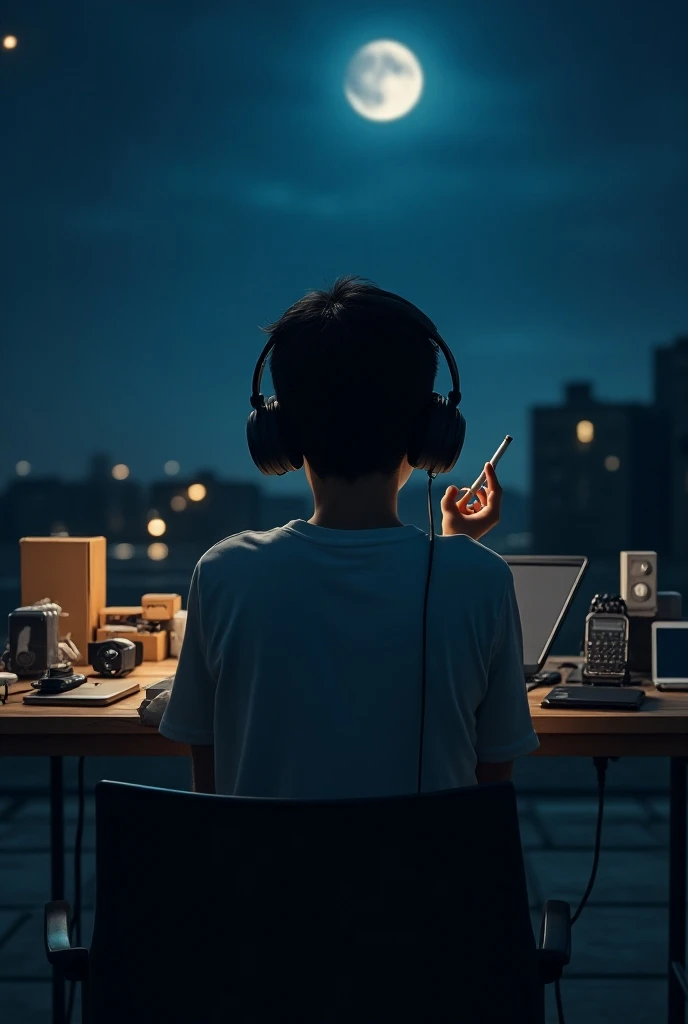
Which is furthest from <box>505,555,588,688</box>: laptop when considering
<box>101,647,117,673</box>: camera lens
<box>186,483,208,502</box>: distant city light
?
<box>101,647,117,673</box>: camera lens

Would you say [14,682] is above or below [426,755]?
below

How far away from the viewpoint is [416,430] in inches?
39.6

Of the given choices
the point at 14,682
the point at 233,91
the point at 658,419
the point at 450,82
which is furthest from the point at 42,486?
the point at 14,682

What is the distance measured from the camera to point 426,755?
0.83 metres

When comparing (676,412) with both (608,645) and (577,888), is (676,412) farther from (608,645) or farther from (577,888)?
(608,645)

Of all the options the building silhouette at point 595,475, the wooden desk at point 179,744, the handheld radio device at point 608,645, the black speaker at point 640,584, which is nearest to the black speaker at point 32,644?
the wooden desk at point 179,744

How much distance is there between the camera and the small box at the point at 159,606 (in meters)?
2.14

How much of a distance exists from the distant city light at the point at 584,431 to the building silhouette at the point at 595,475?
0.05m

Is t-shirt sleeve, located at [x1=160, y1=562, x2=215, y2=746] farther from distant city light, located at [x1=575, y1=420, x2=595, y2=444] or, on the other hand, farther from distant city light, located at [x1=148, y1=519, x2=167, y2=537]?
distant city light, located at [x1=575, y1=420, x2=595, y2=444]

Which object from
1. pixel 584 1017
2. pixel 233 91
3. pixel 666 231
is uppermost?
pixel 233 91

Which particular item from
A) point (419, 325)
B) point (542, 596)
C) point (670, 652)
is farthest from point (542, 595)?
point (419, 325)

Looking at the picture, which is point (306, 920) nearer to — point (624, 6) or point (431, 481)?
point (431, 481)

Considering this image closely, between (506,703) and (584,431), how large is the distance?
4529 centimetres

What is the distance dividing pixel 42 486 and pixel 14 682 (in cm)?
4553
